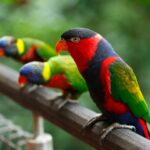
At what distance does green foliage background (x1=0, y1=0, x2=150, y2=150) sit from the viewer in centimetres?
252

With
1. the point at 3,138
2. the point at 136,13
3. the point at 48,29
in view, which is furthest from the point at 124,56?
the point at 3,138

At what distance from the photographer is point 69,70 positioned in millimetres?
1636

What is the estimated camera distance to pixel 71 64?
1.66 metres

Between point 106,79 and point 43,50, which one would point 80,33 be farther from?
point 43,50

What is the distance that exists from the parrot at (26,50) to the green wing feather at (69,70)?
364 millimetres

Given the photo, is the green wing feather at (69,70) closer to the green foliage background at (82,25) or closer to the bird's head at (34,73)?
the bird's head at (34,73)

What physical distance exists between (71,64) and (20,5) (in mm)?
1409

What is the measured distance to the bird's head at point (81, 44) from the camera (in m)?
1.23

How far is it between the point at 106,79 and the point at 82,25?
1.47m

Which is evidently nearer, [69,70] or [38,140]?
[38,140]

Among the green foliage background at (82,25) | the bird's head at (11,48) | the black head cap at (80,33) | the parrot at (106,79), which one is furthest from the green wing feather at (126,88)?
the green foliage background at (82,25)

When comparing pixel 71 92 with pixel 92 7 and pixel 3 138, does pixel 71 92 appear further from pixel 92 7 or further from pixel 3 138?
pixel 92 7

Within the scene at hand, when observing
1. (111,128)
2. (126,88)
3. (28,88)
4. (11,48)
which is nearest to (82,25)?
(11,48)

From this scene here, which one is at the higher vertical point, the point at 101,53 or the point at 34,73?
the point at 101,53
